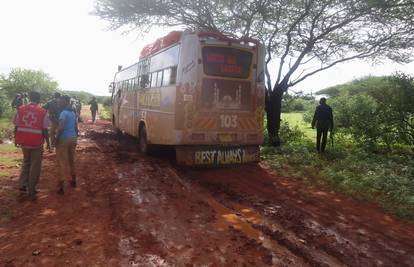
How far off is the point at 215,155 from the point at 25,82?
1543 inches

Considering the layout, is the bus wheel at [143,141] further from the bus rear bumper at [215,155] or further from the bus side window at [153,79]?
the bus rear bumper at [215,155]

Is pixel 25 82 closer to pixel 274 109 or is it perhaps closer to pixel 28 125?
pixel 274 109

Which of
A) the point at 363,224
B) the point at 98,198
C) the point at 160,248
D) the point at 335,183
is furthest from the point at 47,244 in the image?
the point at 335,183

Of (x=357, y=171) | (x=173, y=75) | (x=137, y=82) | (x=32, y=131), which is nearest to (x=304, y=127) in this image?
(x=137, y=82)

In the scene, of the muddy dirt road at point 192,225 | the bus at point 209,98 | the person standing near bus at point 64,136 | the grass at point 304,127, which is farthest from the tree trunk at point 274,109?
the person standing near bus at point 64,136

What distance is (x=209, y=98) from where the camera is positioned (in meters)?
10.5

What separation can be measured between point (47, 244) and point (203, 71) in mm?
6213

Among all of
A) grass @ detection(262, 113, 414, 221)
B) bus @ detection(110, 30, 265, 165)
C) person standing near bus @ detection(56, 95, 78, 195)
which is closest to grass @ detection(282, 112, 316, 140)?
grass @ detection(262, 113, 414, 221)

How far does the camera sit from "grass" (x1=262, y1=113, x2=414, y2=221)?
8.51m

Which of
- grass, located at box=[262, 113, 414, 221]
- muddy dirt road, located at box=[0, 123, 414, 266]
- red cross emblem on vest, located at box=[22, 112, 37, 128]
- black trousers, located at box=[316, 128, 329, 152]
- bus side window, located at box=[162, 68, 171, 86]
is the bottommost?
muddy dirt road, located at box=[0, 123, 414, 266]

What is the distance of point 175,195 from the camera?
8172mm

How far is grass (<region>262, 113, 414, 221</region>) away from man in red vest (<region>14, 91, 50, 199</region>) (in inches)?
253

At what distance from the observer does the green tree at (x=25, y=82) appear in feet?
137

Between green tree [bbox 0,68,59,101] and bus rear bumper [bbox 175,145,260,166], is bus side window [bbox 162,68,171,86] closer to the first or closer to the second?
bus rear bumper [bbox 175,145,260,166]
